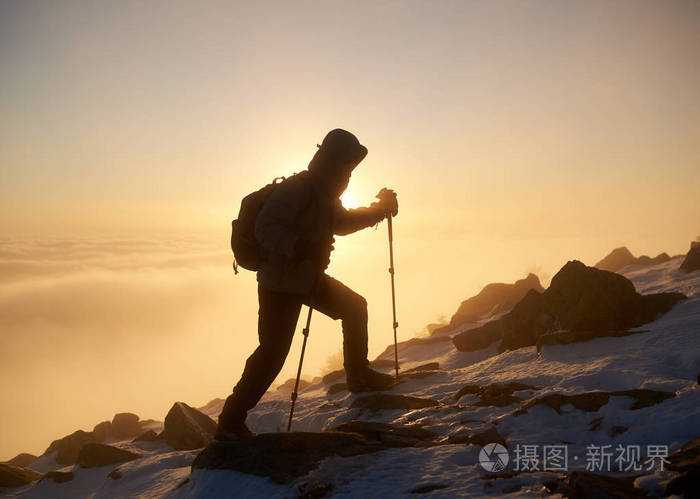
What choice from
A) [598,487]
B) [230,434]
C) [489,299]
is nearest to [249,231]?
[230,434]

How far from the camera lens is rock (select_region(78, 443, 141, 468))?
11047mm

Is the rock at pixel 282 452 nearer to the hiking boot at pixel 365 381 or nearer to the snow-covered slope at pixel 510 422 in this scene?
the snow-covered slope at pixel 510 422

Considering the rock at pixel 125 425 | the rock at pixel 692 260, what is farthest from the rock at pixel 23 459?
the rock at pixel 692 260

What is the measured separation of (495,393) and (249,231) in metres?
4.26

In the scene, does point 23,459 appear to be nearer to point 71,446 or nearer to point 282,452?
point 71,446

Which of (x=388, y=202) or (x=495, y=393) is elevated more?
(x=388, y=202)

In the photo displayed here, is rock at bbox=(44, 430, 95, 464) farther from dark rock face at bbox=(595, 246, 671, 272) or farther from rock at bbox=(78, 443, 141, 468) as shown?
dark rock face at bbox=(595, 246, 671, 272)

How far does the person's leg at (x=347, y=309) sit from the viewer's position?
7473mm

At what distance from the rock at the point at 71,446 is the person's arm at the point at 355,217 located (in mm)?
11893

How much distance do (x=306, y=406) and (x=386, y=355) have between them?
9.70 meters

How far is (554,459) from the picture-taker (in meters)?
5.02

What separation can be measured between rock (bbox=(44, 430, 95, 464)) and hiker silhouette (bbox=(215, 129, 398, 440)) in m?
11.0

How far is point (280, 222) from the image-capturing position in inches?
248

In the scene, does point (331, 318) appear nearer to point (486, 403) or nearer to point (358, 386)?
point (358, 386)
